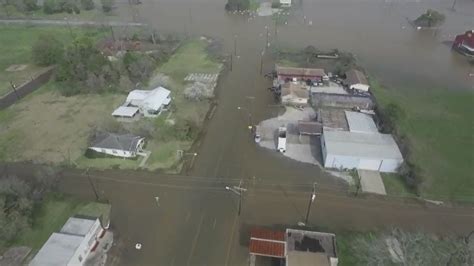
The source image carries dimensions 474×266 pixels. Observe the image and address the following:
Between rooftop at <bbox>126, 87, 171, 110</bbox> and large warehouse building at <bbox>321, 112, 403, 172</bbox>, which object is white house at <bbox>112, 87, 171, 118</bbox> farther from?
large warehouse building at <bbox>321, 112, 403, 172</bbox>

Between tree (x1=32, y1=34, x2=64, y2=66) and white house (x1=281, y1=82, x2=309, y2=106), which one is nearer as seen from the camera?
white house (x1=281, y1=82, x2=309, y2=106)

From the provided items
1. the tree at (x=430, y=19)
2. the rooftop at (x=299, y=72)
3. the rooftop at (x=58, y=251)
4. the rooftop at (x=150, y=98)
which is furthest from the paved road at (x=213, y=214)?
the tree at (x=430, y=19)

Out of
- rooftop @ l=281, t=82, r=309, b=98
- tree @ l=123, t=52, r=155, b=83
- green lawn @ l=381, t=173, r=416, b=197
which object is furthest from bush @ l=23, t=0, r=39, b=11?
green lawn @ l=381, t=173, r=416, b=197

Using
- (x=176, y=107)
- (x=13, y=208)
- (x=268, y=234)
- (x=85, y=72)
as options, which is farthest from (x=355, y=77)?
(x=13, y=208)

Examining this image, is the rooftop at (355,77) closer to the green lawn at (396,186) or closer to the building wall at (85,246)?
the green lawn at (396,186)

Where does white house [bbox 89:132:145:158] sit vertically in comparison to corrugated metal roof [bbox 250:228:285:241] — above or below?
above

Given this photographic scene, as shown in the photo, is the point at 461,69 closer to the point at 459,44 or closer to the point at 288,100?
the point at 459,44

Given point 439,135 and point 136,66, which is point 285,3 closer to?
point 136,66
